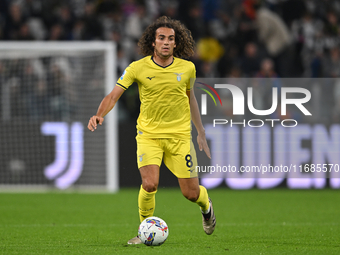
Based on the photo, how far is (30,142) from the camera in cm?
1179

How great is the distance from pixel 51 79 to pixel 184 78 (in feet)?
22.5

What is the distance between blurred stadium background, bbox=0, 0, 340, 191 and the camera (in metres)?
11.8

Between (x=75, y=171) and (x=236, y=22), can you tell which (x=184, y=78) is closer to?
(x=75, y=171)

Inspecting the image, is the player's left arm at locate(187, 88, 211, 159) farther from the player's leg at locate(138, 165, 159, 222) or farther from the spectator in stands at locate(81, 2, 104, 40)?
the spectator in stands at locate(81, 2, 104, 40)

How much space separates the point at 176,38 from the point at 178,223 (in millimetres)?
2644

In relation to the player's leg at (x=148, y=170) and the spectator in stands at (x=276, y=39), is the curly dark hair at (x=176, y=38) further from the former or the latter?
the spectator in stands at (x=276, y=39)

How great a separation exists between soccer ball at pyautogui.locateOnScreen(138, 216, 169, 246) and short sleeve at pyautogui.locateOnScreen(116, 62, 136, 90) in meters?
1.33

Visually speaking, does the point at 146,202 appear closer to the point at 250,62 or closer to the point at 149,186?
the point at 149,186

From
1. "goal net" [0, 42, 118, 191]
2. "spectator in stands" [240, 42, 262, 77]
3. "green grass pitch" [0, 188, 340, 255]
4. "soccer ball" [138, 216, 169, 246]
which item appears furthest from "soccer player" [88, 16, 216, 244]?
"spectator in stands" [240, 42, 262, 77]

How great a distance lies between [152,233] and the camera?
5.27m

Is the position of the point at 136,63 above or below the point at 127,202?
above

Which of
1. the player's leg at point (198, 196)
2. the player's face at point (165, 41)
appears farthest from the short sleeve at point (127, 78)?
the player's leg at point (198, 196)

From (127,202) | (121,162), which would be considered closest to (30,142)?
(121,162)

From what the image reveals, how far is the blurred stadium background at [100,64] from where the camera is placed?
1180cm
